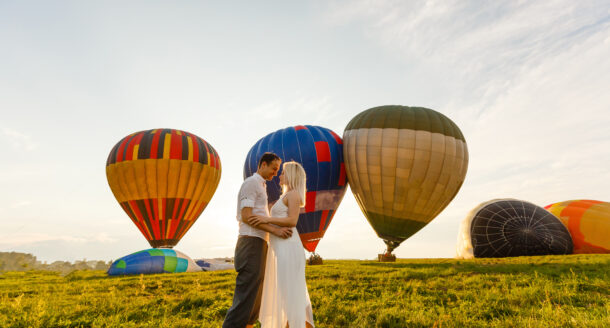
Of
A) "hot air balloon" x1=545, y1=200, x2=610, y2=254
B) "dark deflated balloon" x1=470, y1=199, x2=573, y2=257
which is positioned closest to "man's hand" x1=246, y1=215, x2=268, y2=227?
"dark deflated balloon" x1=470, y1=199, x2=573, y2=257

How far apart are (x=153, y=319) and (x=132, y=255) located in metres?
9.98

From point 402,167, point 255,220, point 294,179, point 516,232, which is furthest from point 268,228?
point 516,232

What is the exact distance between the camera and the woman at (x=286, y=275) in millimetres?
3713

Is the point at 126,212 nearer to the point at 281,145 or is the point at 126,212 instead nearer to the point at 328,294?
the point at 281,145

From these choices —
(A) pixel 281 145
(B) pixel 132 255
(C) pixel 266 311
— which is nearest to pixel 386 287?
(C) pixel 266 311

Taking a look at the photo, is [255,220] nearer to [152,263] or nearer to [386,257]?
[152,263]

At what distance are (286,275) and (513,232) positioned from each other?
62.6 ft

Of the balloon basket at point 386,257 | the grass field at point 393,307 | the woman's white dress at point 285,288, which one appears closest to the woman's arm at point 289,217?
the woman's white dress at point 285,288

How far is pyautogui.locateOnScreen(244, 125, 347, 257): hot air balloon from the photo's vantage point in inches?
692

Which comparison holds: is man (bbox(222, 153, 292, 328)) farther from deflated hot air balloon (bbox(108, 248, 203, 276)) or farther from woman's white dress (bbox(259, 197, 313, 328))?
A: deflated hot air balloon (bbox(108, 248, 203, 276))

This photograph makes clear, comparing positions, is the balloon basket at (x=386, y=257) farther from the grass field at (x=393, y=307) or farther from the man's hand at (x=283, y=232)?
the man's hand at (x=283, y=232)

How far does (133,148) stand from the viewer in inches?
852

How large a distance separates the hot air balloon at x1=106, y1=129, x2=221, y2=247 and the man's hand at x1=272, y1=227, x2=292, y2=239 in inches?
754

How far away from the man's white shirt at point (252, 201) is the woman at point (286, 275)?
0.14m
